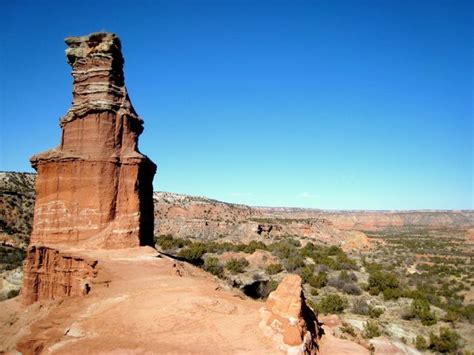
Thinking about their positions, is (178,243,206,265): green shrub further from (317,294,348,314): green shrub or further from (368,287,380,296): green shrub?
(368,287,380,296): green shrub

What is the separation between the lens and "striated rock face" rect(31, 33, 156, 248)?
55.7 feet

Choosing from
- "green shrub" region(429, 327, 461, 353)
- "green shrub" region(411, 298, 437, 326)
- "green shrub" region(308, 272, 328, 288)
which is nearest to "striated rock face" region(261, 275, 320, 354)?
"green shrub" region(429, 327, 461, 353)

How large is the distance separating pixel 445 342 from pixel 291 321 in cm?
1312

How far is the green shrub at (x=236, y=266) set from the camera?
104 ft

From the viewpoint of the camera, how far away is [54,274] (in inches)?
596

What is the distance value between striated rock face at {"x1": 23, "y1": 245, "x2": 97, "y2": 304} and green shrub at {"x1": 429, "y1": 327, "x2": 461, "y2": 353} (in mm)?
14597

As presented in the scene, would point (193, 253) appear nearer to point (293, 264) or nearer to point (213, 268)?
point (213, 268)

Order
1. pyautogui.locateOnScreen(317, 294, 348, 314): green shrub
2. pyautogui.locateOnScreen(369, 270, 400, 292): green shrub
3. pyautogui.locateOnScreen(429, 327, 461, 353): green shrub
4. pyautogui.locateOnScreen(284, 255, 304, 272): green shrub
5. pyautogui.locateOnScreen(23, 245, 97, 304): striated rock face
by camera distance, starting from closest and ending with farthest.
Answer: pyautogui.locateOnScreen(23, 245, 97, 304): striated rock face → pyautogui.locateOnScreen(429, 327, 461, 353): green shrub → pyautogui.locateOnScreen(317, 294, 348, 314): green shrub → pyautogui.locateOnScreen(369, 270, 400, 292): green shrub → pyautogui.locateOnScreen(284, 255, 304, 272): green shrub

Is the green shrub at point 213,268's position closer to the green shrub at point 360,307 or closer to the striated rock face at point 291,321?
the green shrub at point 360,307

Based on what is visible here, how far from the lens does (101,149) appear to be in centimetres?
1766

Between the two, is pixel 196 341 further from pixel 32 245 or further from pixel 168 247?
pixel 168 247

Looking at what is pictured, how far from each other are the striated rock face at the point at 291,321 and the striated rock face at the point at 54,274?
21.7 feet

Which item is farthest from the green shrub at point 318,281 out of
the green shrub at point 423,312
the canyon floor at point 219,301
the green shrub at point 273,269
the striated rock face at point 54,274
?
the striated rock face at point 54,274

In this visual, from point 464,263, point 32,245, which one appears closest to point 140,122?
point 32,245
